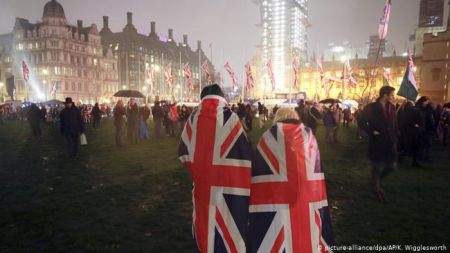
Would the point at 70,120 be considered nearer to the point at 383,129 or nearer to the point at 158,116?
the point at 158,116

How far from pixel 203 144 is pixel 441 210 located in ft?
18.1

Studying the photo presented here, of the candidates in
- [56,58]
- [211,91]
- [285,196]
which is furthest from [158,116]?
[56,58]

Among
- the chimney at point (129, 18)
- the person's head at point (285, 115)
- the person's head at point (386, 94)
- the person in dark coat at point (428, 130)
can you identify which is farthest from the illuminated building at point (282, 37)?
the person's head at point (285, 115)

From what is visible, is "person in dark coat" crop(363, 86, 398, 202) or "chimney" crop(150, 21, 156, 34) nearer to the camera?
"person in dark coat" crop(363, 86, 398, 202)

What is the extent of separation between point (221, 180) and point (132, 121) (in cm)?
1477

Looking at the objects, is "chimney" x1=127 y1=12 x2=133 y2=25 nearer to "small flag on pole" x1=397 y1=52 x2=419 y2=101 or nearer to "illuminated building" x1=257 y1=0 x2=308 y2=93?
"illuminated building" x1=257 y1=0 x2=308 y2=93

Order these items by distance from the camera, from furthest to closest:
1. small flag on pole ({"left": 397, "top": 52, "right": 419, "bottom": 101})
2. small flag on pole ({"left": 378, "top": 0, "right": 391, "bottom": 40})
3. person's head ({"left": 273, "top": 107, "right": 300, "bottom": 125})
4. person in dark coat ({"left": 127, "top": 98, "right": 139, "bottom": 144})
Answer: small flag on pole ({"left": 378, "top": 0, "right": 391, "bottom": 40}), person in dark coat ({"left": 127, "top": 98, "right": 139, "bottom": 144}), small flag on pole ({"left": 397, "top": 52, "right": 419, "bottom": 101}), person's head ({"left": 273, "top": 107, "right": 300, "bottom": 125})

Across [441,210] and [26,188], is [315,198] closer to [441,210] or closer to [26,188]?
[441,210]

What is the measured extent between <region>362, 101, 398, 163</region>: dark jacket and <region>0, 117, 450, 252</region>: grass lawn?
39.5 inches

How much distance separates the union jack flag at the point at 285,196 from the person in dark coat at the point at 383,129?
3.95m

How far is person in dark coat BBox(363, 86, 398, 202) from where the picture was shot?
7.07m

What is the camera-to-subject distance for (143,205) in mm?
7379

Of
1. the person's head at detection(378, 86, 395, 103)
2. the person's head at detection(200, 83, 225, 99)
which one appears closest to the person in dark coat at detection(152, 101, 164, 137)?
the person's head at detection(378, 86, 395, 103)

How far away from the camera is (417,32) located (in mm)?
138125
